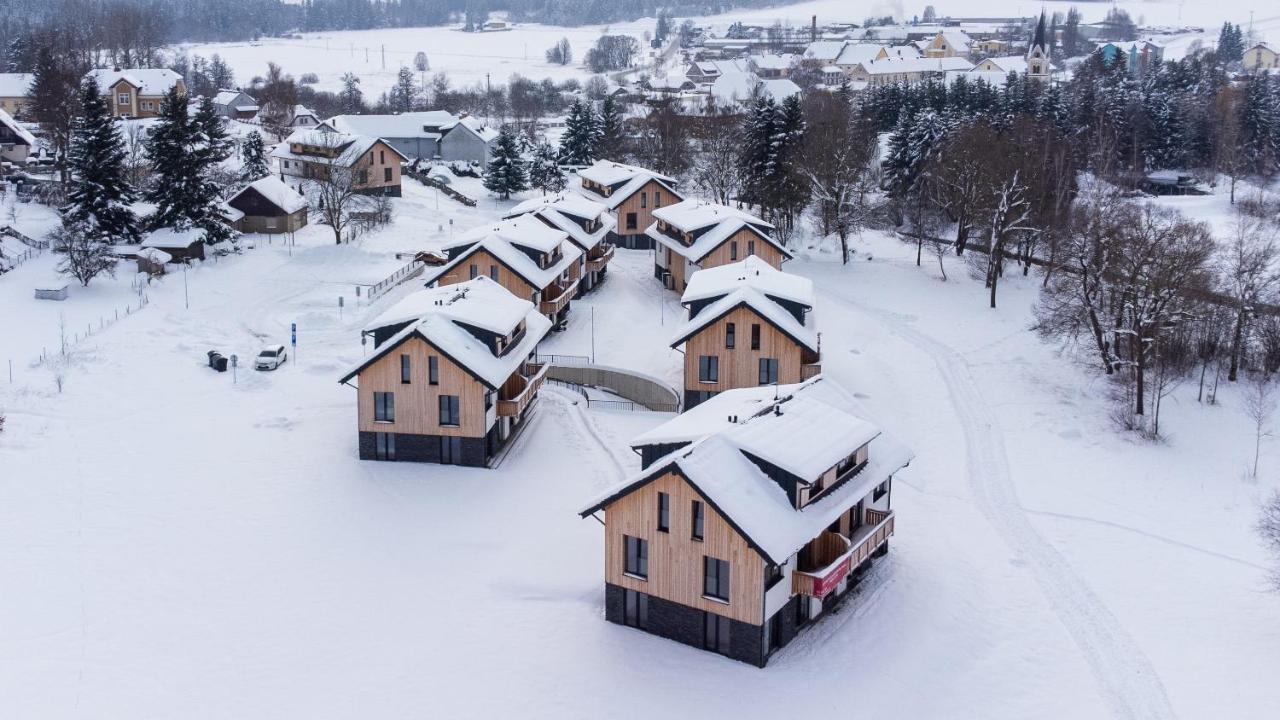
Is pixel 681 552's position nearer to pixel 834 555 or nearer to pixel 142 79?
pixel 834 555

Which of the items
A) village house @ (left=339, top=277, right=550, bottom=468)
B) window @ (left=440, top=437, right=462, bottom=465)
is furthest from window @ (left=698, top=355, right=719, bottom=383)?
window @ (left=440, top=437, right=462, bottom=465)

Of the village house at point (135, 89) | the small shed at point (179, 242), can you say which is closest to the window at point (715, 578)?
the small shed at point (179, 242)

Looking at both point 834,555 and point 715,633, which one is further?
point 834,555

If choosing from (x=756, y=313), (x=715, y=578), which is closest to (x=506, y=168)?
(x=756, y=313)

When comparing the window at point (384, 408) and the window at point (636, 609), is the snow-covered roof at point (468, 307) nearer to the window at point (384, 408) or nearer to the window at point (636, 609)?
the window at point (384, 408)

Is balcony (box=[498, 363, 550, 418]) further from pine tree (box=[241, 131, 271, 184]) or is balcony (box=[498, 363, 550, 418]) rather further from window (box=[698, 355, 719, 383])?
pine tree (box=[241, 131, 271, 184])

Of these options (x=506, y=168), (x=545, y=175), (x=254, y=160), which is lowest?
(x=545, y=175)
